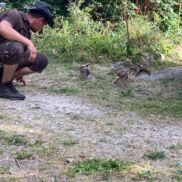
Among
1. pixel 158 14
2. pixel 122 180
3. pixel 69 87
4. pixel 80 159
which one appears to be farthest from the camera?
Result: pixel 158 14

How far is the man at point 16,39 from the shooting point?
573 cm

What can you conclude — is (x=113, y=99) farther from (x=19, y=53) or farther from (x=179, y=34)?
(x=179, y=34)

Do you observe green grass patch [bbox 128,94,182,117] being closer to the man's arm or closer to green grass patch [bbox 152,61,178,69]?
the man's arm

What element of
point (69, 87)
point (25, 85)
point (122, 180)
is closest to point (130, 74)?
point (69, 87)

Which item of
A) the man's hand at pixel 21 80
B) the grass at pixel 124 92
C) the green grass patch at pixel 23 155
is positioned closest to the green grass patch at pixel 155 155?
the green grass patch at pixel 23 155

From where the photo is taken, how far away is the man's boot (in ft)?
19.7

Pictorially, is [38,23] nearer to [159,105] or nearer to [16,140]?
[159,105]

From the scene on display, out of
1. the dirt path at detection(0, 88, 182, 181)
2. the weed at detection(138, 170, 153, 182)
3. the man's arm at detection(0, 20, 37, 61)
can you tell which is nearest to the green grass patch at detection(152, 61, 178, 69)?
the dirt path at detection(0, 88, 182, 181)

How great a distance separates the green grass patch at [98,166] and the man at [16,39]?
79.8 inches

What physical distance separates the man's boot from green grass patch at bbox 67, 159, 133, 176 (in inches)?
81.8

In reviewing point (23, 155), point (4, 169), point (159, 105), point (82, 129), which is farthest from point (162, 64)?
point (4, 169)

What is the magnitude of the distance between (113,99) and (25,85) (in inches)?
47.9

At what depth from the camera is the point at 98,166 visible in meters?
4.01

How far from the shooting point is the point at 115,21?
37.5 feet
